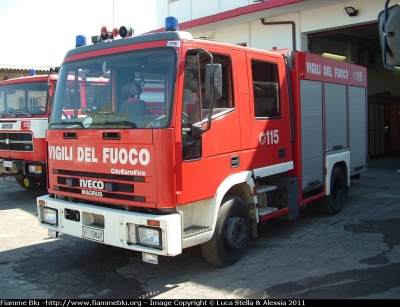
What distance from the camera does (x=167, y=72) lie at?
4.51 m

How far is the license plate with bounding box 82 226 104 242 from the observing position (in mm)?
4730

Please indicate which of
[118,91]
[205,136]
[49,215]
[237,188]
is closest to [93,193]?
[49,215]

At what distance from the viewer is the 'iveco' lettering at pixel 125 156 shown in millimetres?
4453

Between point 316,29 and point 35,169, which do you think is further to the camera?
point 316,29

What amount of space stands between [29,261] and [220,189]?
8.75 feet

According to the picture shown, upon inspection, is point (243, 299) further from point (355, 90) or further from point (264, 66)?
point (355, 90)

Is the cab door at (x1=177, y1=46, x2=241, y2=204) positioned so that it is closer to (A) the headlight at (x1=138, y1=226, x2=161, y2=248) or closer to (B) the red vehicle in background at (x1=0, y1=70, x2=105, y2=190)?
(A) the headlight at (x1=138, y1=226, x2=161, y2=248)

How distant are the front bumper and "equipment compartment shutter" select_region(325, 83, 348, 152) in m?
3.98

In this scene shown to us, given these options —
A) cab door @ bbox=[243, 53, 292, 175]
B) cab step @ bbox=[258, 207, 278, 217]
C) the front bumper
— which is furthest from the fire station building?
the front bumper

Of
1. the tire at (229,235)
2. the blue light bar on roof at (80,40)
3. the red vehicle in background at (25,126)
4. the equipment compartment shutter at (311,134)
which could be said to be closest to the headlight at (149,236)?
the tire at (229,235)

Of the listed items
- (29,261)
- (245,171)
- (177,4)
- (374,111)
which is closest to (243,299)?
(245,171)

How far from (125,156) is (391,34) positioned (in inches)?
109

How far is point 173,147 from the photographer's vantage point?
172 inches

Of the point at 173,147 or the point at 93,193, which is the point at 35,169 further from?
the point at 173,147
